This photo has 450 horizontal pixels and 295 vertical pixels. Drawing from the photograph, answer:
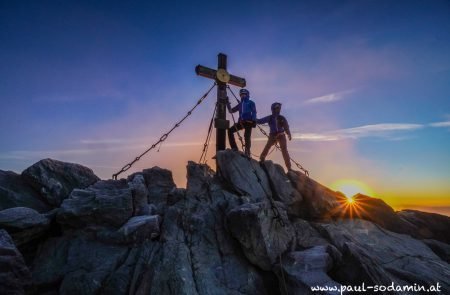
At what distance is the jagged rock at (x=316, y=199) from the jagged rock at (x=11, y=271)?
12.4 metres

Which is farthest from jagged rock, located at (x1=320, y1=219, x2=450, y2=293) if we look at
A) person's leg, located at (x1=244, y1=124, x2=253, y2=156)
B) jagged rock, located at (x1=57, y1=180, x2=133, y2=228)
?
jagged rock, located at (x1=57, y1=180, x2=133, y2=228)

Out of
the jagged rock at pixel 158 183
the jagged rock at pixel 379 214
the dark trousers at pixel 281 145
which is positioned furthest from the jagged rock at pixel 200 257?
the jagged rock at pixel 379 214

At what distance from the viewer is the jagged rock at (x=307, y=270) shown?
29.5 ft

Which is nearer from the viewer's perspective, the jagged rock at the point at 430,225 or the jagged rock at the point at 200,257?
the jagged rock at the point at 200,257

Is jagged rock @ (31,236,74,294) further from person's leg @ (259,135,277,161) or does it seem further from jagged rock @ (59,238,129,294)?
person's leg @ (259,135,277,161)

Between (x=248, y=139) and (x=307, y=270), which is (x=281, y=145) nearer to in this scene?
(x=248, y=139)

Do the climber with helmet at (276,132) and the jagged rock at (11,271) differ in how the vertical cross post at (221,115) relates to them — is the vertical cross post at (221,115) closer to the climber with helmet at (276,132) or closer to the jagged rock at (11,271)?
the climber with helmet at (276,132)

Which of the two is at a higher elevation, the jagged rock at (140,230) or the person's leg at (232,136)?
the person's leg at (232,136)

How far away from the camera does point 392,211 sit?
1580 cm

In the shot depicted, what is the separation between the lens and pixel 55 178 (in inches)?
545

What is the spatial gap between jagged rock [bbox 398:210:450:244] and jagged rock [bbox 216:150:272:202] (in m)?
9.59

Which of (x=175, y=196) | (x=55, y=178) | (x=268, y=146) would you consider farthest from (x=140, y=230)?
(x=268, y=146)

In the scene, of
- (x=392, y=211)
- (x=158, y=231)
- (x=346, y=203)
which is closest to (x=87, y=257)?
(x=158, y=231)

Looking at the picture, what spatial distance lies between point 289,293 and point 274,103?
35.7 ft
